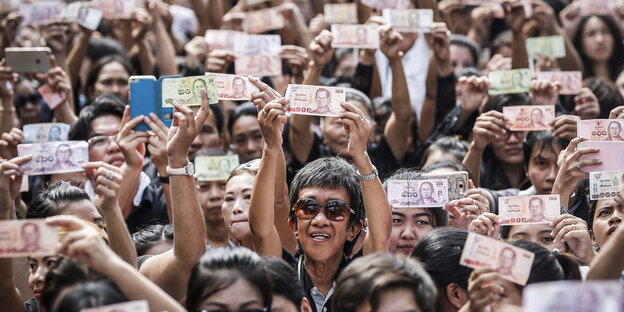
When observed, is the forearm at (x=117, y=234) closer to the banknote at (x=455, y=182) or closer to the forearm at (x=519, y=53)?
the banknote at (x=455, y=182)

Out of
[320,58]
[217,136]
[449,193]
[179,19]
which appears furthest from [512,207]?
[179,19]

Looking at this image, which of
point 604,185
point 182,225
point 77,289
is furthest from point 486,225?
point 77,289

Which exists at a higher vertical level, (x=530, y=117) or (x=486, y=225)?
(x=530, y=117)

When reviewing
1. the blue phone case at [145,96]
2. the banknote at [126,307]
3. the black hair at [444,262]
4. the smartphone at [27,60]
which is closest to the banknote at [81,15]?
the smartphone at [27,60]

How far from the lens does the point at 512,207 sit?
486 centimetres

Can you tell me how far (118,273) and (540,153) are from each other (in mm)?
3538

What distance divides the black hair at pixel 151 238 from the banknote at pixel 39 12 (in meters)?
3.17

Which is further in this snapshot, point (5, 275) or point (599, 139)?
point (599, 139)

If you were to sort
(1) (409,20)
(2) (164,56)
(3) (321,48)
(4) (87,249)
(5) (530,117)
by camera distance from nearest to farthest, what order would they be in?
(4) (87,249) < (5) (530,117) < (3) (321,48) < (1) (409,20) < (2) (164,56)

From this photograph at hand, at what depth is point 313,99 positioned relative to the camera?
494cm

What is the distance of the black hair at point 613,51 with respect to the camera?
8.37 metres

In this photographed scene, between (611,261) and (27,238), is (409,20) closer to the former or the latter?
(611,261)

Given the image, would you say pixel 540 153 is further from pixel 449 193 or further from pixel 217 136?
pixel 217 136

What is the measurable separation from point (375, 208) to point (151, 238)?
1.38 meters
